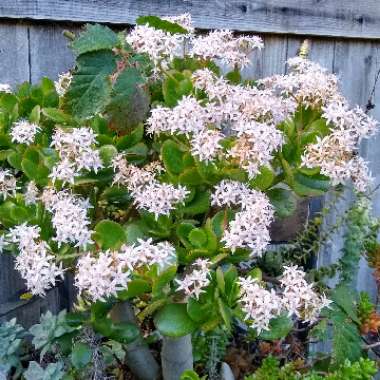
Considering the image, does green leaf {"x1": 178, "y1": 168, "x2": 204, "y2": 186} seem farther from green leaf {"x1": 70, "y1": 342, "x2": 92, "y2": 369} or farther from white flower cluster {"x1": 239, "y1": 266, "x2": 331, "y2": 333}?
green leaf {"x1": 70, "y1": 342, "x2": 92, "y2": 369}

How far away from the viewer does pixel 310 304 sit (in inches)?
27.0

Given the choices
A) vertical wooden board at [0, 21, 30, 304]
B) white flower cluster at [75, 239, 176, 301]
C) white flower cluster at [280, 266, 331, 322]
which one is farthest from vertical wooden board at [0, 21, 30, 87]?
white flower cluster at [280, 266, 331, 322]

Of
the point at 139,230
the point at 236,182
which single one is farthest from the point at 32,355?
the point at 236,182

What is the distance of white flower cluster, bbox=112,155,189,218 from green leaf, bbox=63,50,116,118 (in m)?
0.07

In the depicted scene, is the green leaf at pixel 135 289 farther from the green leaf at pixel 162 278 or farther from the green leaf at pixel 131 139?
the green leaf at pixel 131 139

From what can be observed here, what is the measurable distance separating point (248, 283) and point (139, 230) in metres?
0.15

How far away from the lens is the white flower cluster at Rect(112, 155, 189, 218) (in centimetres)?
69

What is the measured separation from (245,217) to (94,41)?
0.95ft

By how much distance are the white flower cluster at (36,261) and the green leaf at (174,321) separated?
0.13 metres

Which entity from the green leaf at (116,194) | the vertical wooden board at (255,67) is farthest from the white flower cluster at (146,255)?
the vertical wooden board at (255,67)

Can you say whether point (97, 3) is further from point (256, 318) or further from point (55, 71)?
point (256, 318)

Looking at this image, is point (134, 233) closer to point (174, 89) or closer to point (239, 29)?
point (174, 89)

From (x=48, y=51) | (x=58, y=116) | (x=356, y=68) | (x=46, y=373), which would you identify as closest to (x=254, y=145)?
(x=58, y=116)

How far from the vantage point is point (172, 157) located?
71 cm
